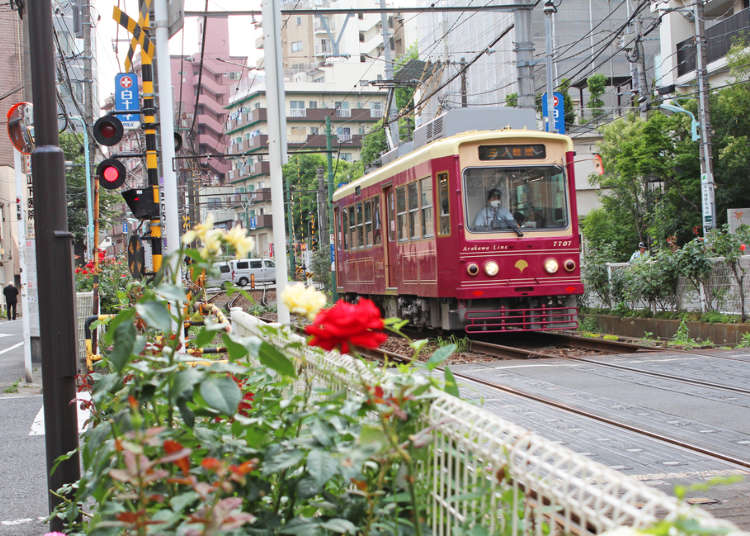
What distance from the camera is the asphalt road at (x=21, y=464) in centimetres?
512

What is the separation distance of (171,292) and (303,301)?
17.5 inches

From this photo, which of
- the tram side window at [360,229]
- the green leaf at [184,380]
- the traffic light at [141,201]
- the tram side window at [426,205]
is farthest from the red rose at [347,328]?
the tram side window at [360,229]

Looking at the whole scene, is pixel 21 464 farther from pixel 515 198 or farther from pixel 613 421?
pixel 515 198

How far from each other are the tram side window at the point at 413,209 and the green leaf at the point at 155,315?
12151 millimetres

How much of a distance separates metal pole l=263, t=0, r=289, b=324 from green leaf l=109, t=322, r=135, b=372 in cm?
376

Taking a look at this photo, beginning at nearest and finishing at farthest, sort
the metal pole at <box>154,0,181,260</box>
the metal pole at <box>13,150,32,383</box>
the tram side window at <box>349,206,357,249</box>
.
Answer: the metal pole at <box>154,0,181,260</box> < the metal pole at <box>13,150,32,383</box> < the tram side window at <box>349,206,357,249</box>

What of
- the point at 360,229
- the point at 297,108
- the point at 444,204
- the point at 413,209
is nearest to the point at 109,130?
the point at 444,204

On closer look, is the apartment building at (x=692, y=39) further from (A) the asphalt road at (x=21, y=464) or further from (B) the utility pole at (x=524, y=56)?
(A) the asphalt road at (x=21, y=464)

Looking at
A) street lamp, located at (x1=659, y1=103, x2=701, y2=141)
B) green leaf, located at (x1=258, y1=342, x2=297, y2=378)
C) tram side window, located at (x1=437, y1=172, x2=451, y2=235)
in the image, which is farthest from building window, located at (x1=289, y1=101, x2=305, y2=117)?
green leaf, located at (x1=258, y1=342, x2=297, y2=378)

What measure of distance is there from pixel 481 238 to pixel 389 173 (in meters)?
3.19

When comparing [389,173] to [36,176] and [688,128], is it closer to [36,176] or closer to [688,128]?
[36,176]

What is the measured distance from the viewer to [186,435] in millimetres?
2553

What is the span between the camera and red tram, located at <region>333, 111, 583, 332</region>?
1337 centimetres

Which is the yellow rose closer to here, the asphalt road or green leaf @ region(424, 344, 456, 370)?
green leaf @ region(424, 344, 456, 370)
